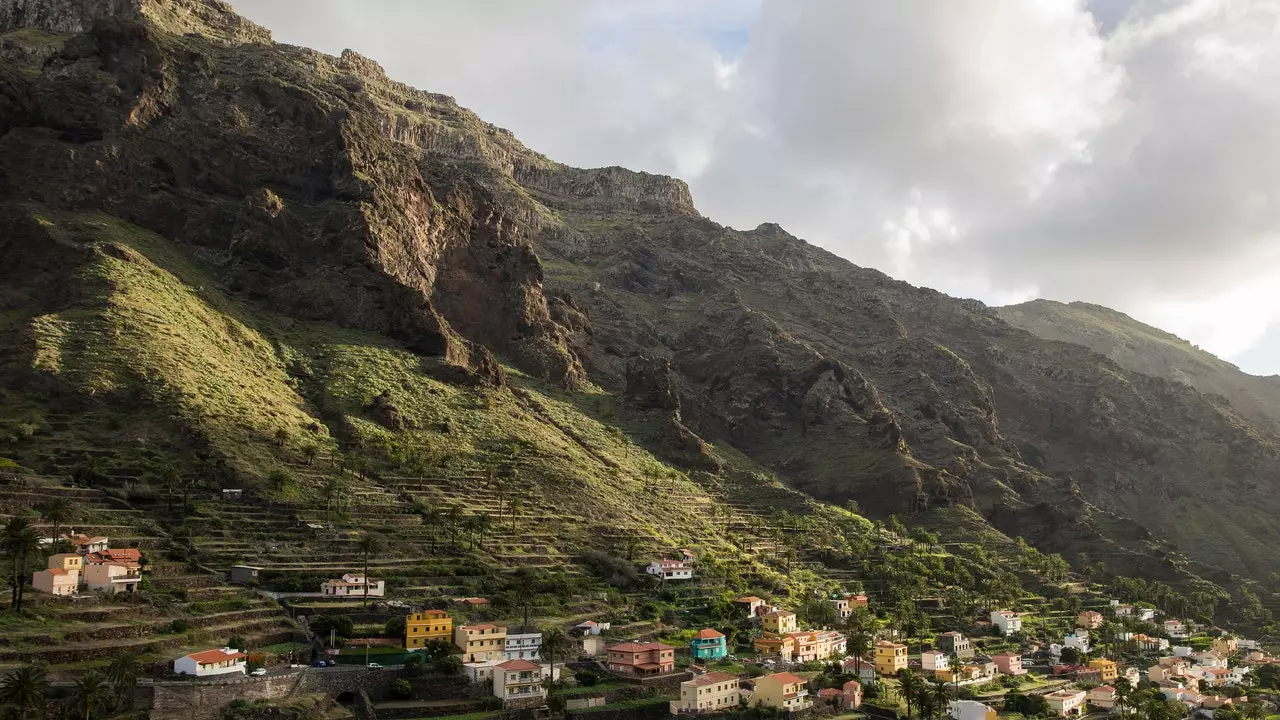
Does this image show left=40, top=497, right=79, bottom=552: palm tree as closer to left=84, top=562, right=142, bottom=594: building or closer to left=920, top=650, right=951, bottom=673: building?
left=84, top=562, right=142, bottom=594: building

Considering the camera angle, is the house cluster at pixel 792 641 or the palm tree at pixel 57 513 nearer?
the palm tree at pixel 57 513

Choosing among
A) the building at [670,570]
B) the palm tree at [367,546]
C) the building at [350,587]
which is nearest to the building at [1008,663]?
the building at [670,570]

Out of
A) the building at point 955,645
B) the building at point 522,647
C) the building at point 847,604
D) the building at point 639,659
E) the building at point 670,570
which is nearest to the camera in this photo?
the building at point 522,647

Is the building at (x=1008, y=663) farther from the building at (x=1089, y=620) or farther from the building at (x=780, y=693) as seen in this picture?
the building at (x=780, y=693)

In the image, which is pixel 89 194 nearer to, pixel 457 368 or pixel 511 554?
pixel 457 368

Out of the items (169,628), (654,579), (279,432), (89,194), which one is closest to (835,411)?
(654,579)

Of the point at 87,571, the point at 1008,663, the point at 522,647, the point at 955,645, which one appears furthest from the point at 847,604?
the point at 87,571

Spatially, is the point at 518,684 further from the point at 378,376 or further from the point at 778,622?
the point at 378,376
